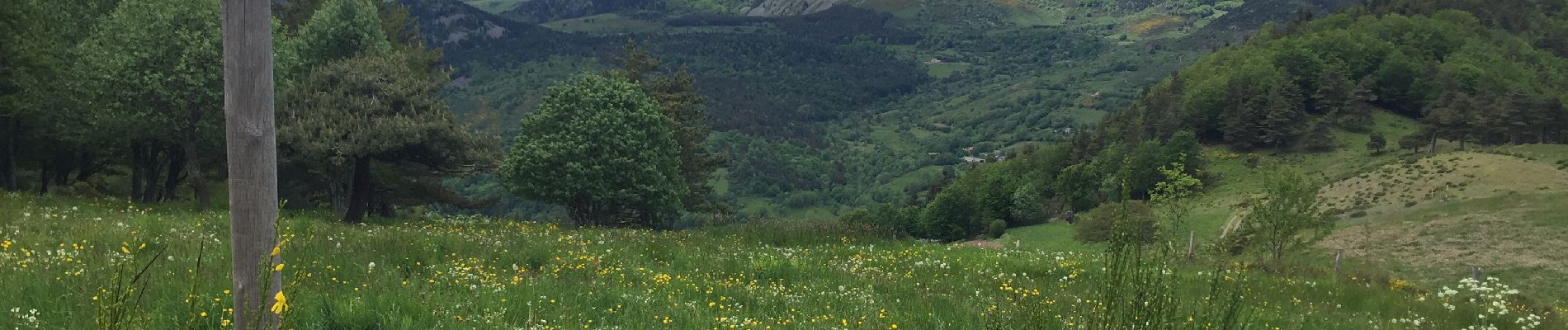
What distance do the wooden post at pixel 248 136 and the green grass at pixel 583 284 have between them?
0.61ft

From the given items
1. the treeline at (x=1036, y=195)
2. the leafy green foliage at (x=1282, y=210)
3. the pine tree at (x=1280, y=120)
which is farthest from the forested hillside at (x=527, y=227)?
the pine tree at (x=1280, y=120)

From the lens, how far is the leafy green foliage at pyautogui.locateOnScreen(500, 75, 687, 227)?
121 feet

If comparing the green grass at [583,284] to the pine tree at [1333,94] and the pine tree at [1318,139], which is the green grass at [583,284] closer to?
the pine tree at [1318,139]

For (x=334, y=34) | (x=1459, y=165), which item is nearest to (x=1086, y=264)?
(x=334, y=34)

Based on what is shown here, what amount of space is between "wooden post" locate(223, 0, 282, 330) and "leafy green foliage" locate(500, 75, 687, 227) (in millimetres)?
31199

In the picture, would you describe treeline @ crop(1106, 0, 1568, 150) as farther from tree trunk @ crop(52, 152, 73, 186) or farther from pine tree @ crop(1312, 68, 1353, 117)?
tree trunk @ crop(52, 152, 73, 186)

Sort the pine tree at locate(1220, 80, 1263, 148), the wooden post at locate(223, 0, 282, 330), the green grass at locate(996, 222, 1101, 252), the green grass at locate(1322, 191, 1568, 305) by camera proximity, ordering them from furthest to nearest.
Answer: the pine tree at locate(1220, 80, 1263, 148), the green grass at locate(996, 222, 1101, 252), the green grass at locate(1322, 191, 1568, 305), the wooden post at locate(223, 0, 282, 330)

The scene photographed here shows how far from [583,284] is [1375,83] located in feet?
397

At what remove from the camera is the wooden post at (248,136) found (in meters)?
4.09

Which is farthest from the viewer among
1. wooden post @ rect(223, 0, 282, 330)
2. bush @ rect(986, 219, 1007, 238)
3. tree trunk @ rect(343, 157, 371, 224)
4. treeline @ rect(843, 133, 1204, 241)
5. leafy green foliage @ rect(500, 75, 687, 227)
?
treeline @ rect(843, 133, 1204, 241)

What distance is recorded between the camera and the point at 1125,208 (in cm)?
457

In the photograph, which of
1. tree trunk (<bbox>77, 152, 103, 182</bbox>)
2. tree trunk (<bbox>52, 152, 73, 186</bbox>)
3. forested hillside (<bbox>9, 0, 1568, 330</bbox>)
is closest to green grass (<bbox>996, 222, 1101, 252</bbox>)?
forested hillside (<bbox>9, 0, 1568, 330</bbox>)

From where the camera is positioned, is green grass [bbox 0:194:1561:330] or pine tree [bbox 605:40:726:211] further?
pine tree [bbox 605:40:726:211]

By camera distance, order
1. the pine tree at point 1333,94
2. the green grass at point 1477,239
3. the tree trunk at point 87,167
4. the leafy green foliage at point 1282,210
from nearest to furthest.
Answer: the leafy green foliage at point 1282,210
the tree trunk at point 87,167
the green grass at point 1477,239
the pine tree at point 1333,94
